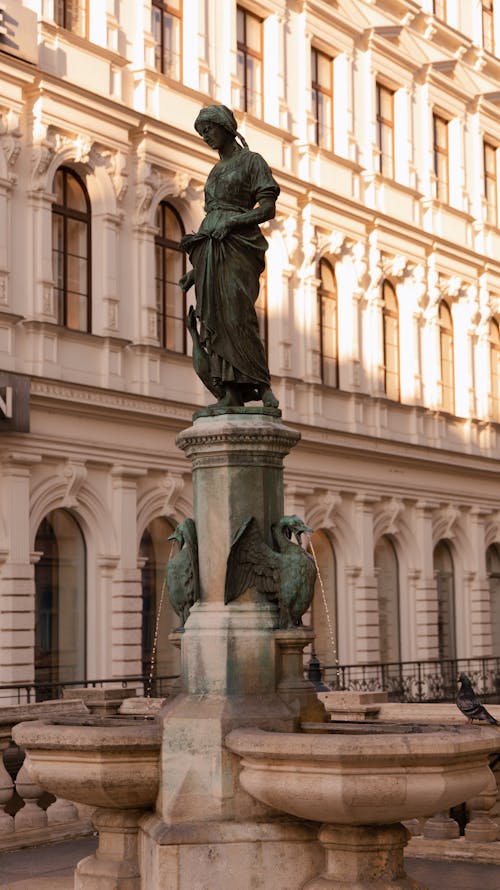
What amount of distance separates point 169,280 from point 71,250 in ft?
8.58

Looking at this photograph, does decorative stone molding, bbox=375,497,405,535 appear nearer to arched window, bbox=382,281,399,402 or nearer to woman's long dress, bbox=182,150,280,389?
arched window, bbox=382,281,399,402

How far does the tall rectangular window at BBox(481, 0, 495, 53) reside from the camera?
40.9 metres

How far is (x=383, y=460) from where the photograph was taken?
111 ft

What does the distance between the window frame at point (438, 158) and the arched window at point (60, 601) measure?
51.3 feet

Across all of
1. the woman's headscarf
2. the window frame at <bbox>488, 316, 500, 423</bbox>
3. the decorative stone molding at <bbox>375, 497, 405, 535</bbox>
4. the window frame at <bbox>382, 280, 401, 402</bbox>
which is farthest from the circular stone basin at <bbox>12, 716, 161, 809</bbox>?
the window frame at <bbox>488, 316, 500, 423</bbox>

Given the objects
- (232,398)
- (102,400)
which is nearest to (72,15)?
(102,400)

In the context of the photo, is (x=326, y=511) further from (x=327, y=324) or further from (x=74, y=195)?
(x=74, y=195)

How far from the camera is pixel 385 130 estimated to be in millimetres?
35719

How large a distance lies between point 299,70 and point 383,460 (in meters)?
8.58

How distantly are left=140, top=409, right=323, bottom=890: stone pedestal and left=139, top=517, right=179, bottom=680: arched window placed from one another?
17.4 m

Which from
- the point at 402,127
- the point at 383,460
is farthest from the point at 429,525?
the point at 402,127

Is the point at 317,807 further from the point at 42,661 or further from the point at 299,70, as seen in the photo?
the point at 299,70

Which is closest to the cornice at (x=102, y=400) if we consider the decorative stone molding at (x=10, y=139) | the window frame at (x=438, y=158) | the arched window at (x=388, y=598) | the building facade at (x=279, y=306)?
the building facade at (x=279, y=306)

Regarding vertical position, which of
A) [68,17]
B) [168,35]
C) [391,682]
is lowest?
[391,682]
